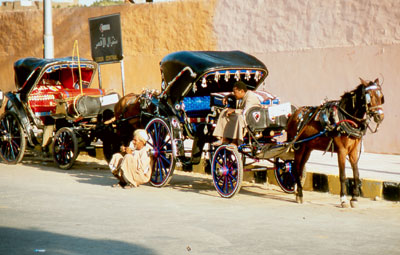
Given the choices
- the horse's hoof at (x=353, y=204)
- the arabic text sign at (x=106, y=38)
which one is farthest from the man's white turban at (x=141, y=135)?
the arabic text sign at (x=106, y=38)

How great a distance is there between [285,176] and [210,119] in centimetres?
152

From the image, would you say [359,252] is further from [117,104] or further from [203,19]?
[203,19]

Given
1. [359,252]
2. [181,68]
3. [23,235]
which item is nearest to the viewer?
[359,252]

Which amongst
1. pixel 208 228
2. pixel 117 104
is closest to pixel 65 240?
pixel 208 228

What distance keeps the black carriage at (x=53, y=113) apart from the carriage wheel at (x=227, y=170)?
4156 mm

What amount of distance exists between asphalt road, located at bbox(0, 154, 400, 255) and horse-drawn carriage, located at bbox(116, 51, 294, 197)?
17.9 inches

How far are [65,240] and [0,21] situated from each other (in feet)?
65.1

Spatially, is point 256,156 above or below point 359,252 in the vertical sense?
above

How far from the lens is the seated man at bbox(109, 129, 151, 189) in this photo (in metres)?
11.9

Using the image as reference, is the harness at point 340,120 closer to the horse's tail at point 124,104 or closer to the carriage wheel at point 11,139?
the horse's tail at point 124,104

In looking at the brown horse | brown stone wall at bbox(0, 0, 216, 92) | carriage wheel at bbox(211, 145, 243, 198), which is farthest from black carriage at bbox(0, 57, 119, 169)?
the brown horse

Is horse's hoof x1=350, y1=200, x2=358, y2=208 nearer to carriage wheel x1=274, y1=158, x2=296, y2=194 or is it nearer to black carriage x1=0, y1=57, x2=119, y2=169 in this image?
carriage wheel x1=274, y1=158, x2=296, y2=194

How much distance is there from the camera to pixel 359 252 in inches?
274

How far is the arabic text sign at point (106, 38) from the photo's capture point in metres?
16.1
